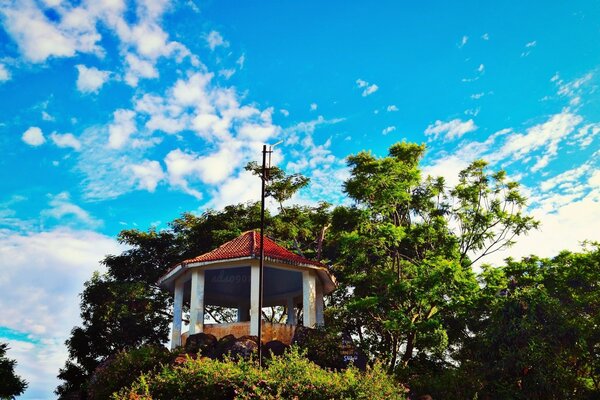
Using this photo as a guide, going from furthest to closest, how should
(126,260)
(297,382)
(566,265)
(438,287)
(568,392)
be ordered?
1. (126,260)
2. (566,265)
3. (438,287)
4. (568,392)
5. (297,382)

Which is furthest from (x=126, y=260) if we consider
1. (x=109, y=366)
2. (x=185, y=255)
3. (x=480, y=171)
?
(x=480, y=171)

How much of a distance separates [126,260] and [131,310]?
408 cm

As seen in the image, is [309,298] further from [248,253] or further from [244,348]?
[244,348]

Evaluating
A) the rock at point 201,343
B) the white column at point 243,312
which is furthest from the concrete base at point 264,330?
the white column at point 243,312

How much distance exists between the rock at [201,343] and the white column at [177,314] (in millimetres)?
1984

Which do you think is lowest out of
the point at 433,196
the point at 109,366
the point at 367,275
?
the point at 109,366

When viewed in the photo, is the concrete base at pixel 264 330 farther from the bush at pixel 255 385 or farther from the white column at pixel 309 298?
the bush at pixel 255 385

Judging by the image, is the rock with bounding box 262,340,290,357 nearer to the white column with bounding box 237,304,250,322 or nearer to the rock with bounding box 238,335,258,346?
the rock with bounding box 238,335,258,346

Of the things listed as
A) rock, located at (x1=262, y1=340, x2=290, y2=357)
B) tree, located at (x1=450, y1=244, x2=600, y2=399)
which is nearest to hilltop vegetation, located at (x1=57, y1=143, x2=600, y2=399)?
tree, located at (x1=450, y1=244, x2=600, y2=399)

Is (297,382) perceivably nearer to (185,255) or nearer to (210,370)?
(210,370)

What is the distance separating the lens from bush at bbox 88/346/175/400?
52.1ft

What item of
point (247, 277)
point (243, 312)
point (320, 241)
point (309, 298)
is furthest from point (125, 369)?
point (320, 241)

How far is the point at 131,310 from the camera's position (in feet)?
88.7

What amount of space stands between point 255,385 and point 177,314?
9.70 meters
